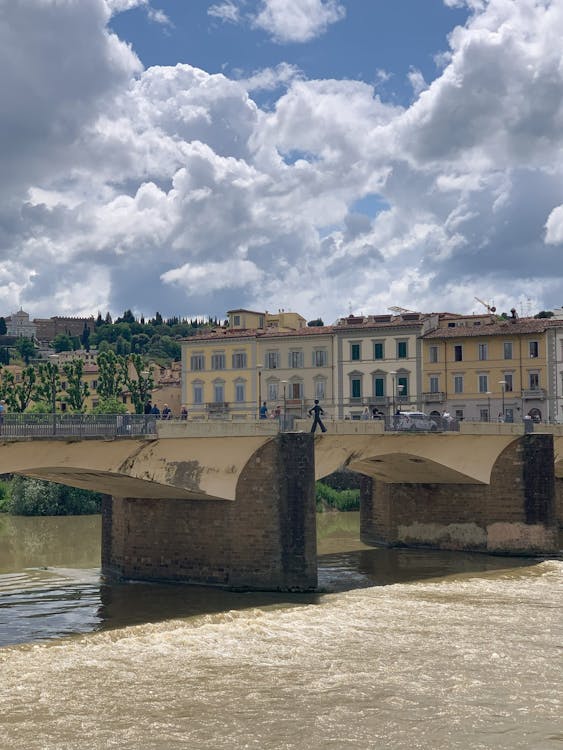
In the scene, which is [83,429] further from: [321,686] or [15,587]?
[321,686]

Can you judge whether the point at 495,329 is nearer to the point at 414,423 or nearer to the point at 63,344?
the point at 414,423

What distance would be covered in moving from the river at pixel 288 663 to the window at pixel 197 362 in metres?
Result: 33.2

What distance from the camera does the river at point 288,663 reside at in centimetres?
1684

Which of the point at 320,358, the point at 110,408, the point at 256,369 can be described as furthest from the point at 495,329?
the point at 110,408

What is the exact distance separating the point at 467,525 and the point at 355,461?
21.9ft

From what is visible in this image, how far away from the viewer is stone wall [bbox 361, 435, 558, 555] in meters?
38.5

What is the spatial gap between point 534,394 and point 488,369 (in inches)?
123

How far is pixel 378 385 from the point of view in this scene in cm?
6319

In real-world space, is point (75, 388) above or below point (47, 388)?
below

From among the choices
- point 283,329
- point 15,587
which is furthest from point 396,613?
point 283,329

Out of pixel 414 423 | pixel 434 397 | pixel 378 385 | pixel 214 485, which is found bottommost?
pixel 214 485

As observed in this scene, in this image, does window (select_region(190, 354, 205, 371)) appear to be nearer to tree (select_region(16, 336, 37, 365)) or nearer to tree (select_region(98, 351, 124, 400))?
tree (select_region(98, 351, 124, 400))

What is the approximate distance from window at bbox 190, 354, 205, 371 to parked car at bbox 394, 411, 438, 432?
3172cm

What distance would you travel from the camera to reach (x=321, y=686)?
19562mm
